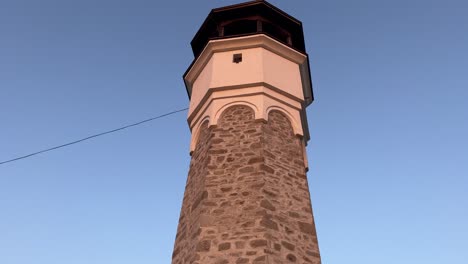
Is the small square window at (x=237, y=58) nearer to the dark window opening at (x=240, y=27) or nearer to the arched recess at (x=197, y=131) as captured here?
the dark window opening at (x=240, y=27)

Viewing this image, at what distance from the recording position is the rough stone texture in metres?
6.39

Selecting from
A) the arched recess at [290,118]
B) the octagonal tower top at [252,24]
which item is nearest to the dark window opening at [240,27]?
the octagonal tower top at [252,24]

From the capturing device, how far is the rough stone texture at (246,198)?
21.0 feet

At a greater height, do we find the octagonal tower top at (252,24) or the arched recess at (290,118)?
the octagonal tower top at (252,24)

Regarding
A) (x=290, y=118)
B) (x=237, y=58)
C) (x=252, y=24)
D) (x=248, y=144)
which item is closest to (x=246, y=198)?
(x=248, y=144)

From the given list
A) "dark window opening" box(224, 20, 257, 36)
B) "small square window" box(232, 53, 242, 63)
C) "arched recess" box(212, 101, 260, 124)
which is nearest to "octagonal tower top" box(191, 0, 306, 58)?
"dark window opening" box(224, 20, 257, 36)

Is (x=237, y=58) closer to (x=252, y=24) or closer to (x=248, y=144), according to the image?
(x=252, y=24)

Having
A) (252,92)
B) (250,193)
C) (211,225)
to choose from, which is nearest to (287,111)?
(252,92)

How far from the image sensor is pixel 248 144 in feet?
25.8

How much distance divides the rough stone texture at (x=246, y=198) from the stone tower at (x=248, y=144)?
15 mm

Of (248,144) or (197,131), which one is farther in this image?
(197,131)

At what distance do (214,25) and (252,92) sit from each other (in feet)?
9.28

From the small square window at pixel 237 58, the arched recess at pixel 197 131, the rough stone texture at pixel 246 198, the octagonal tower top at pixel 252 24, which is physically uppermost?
the octagonal tower top at pixel 252 24

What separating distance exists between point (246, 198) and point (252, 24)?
546 centimetres
